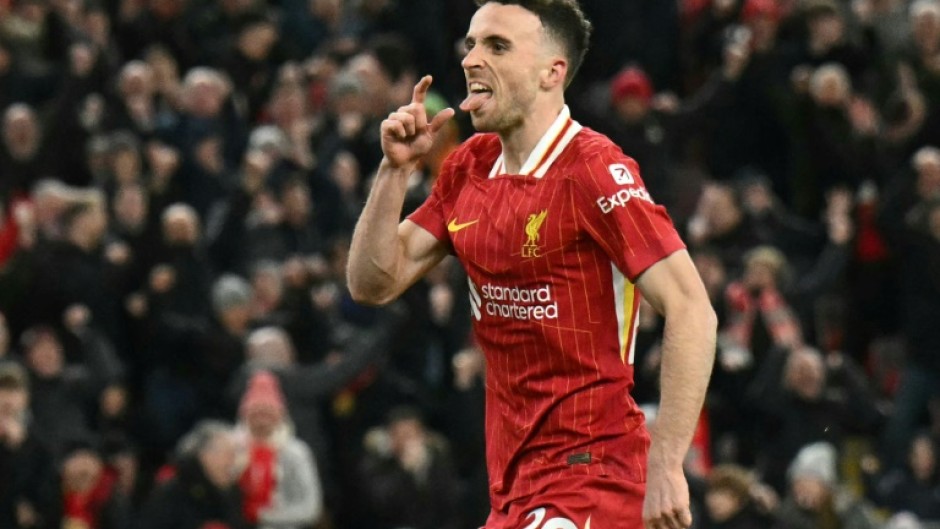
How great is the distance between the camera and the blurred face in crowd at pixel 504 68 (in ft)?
19.7

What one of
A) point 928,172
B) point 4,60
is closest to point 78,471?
point 4,60

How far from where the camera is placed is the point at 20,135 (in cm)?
1401

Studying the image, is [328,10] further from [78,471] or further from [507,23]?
[507,23]

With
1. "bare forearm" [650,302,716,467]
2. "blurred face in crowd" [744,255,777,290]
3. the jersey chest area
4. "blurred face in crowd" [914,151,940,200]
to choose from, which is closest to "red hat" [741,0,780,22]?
"blurred face in crowd" [914,151,940,200]

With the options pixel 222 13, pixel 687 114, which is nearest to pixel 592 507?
pixel 687 114

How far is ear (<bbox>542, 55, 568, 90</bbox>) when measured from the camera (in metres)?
6.07

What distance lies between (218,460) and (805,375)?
359 centimetres

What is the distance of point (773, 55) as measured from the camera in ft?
47.8

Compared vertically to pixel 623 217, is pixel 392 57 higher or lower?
higher

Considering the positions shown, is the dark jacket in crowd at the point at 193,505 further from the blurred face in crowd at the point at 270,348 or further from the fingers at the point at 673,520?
the fingers at the point at 673,520

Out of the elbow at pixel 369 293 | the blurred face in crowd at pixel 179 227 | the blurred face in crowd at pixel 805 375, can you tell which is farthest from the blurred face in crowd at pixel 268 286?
the elbow at pixel 369 293

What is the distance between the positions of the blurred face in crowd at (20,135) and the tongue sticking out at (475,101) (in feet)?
27.9

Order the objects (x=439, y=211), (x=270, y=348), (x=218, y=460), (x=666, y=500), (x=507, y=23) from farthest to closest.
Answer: (x=270, y=348)
(x=218, y=460)
(x=439, y=211)
(x=507, y=23)
(x=666, y=500)

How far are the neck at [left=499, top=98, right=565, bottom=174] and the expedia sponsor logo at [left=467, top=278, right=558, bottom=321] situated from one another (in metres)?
0.36
